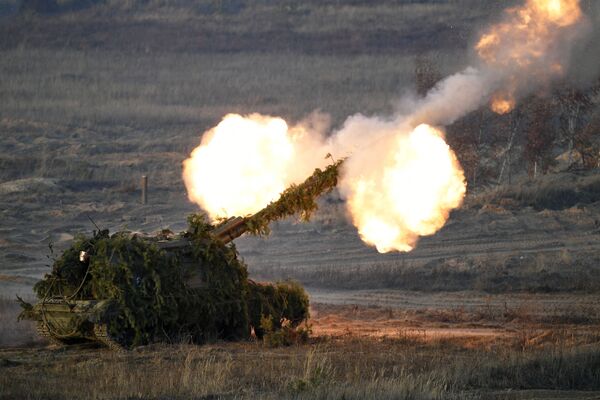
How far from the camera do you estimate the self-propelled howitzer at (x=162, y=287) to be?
24.4m

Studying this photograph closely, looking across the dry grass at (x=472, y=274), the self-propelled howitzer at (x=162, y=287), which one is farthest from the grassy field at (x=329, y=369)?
the dry grass at (x=472, y=274)

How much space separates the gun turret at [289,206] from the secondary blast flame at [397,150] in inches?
59.2

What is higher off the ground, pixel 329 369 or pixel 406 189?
pixel 406 189

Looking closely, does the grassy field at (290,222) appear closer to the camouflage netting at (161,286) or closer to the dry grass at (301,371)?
the dry grass at (301,371)

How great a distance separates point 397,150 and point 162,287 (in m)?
7.69


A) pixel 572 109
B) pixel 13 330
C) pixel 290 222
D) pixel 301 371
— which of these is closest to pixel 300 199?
pixel 301 371

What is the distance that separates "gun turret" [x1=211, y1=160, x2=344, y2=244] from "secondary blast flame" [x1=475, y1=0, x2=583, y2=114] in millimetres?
6799

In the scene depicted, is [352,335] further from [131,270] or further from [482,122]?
[482,122]

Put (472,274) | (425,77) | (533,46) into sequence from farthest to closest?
1. (425,77)
2. (472,274)
3. (533,46)

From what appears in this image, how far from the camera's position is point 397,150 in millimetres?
30078

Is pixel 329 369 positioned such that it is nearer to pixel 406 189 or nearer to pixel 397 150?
pixel 406 189

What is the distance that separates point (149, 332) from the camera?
24.7m

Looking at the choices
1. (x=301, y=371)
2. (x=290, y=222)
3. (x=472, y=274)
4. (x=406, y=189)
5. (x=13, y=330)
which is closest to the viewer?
(x=301, y=371)

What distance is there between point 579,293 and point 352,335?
10.2m
